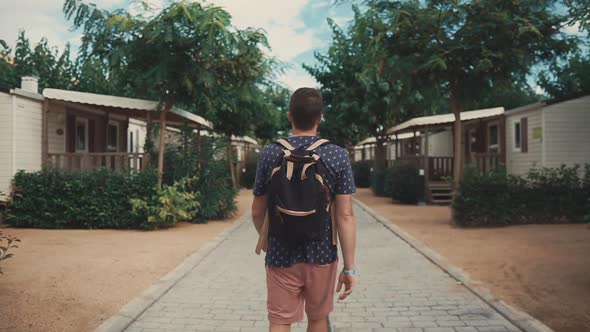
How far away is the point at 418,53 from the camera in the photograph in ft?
41.0

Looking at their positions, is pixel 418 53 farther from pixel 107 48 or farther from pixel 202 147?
pixel 107 48

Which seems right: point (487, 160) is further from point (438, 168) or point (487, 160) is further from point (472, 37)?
point (472, 37)

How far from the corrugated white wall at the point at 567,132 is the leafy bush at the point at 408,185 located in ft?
14.6

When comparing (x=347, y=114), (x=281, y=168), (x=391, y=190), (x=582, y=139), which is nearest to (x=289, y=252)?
(x=281, y=168)

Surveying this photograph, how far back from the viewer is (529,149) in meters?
16.7

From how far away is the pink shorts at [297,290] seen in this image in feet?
9.95

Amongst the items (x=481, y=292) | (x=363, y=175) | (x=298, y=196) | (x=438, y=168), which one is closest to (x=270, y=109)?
(x=438, y=168)

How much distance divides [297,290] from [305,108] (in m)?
1.01

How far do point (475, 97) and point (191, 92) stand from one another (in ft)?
21.9

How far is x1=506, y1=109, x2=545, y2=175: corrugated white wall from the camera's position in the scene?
1606cm

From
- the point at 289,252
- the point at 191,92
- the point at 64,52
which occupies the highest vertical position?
the point at 64,52

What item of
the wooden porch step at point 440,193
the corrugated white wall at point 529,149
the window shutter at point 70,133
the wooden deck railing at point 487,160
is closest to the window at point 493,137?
the wooden deck railing at point 487,160

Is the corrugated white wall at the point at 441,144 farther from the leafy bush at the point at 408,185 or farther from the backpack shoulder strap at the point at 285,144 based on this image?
the backpack shoulder strap at the point at 285,144

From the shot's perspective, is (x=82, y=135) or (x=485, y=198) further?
(x=82, y=135)
